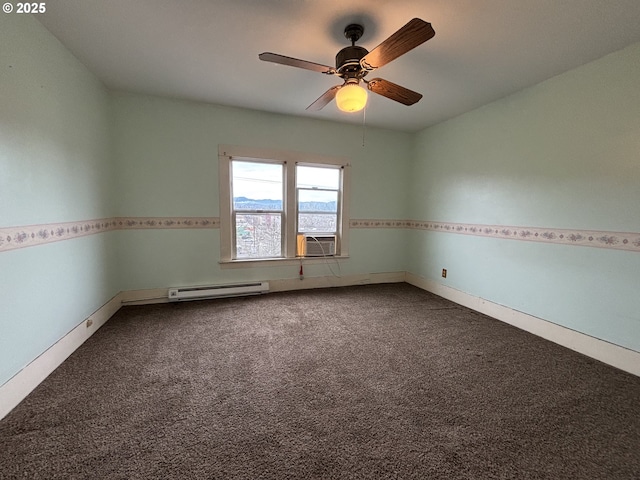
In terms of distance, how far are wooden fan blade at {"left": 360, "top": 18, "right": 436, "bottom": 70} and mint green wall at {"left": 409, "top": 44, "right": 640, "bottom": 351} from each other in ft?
6.12

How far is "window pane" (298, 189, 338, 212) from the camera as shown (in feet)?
12.6

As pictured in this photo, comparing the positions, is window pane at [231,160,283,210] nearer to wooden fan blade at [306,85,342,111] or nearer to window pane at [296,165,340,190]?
window pane at [296,165,340,190]

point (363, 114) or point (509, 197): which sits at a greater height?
point (363, 114)

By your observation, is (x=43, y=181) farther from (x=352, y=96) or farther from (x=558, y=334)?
(x=558, y=334)

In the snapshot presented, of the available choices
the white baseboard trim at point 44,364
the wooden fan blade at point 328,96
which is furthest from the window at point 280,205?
the white baseboard trim at point 44,364

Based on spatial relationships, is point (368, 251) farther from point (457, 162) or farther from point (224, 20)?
point (224, 20)

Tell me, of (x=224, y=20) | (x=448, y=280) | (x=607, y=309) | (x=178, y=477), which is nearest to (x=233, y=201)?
(x=224, y=20)

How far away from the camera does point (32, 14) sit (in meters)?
1.72

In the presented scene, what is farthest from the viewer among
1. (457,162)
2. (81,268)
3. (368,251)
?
(368,251)

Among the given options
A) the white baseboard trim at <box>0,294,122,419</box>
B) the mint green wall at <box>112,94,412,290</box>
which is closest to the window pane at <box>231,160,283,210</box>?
the mint green wall at <box>112,94,412,290</box>

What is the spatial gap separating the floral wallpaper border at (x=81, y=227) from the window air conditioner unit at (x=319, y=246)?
1274 mm

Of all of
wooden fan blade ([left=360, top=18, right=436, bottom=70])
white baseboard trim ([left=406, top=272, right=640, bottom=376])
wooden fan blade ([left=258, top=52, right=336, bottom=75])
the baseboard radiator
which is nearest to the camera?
wooden fan blade ([left=360, top=18, right=436, bottom=70])

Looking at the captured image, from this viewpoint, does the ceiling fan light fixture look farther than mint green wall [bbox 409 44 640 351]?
No

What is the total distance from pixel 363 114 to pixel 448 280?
2556 millimetres
